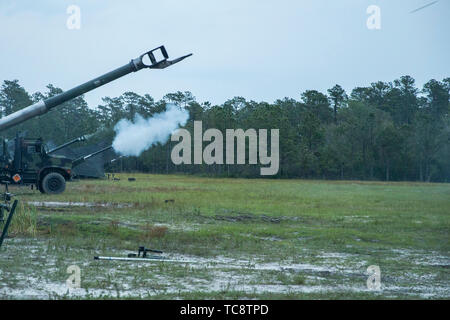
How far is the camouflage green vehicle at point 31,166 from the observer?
24.6m

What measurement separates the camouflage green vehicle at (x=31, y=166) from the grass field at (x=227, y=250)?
3.57 metres

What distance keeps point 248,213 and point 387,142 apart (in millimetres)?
50629

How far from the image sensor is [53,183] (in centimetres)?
2552

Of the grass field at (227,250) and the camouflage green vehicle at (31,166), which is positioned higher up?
the camouflage green vehicle at (31,166)

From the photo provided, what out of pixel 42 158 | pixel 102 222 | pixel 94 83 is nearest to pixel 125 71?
pixel 94 83

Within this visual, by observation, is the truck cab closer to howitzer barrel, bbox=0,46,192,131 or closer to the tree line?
howitzer barrel, bbox=0,46,192,131

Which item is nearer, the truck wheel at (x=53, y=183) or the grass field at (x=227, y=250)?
the grass field at (x=227, y=250)

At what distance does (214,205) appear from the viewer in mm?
21328

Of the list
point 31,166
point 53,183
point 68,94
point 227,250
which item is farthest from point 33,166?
point 227,250

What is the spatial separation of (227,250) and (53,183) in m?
14.6

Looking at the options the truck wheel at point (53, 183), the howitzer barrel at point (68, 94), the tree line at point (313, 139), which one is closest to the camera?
the howitzer barrel at point (68, 94)

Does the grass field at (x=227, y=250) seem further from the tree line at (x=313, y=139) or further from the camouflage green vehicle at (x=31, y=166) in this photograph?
the tree line at (x=313, y=139)

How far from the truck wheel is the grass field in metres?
3.55

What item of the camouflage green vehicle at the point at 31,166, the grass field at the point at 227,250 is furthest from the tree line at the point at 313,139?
the grass field at the point at 227,250
